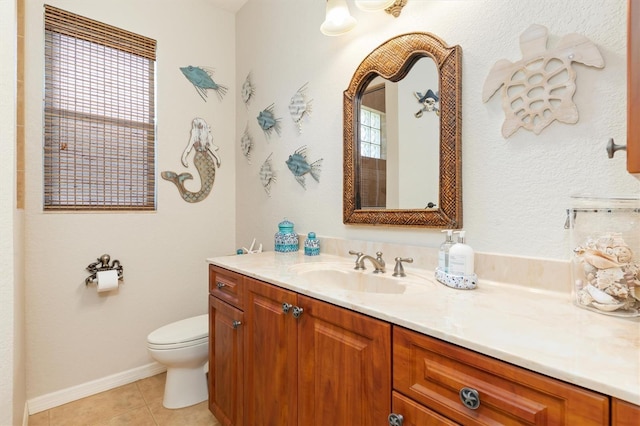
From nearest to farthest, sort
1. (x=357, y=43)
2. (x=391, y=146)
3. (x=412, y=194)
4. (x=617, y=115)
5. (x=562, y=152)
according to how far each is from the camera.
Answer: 1. (x=617, y=115)
2. (x=562, y=152)
3. (x=412, y=194)
4. (x=391, y=146)
5. (x=357, y=43)

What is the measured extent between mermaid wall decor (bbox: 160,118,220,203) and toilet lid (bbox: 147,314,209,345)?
98cm

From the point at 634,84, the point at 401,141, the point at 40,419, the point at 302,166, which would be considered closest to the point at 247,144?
the point at 302,166

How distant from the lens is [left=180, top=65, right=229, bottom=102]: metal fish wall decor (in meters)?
2.43

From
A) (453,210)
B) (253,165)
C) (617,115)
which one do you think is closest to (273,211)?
(253,165)

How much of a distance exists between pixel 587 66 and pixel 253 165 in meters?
2.06

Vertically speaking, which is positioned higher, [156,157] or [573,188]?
[156,157]

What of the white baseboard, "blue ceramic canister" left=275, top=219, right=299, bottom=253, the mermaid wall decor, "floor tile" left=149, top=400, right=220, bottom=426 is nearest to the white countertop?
"blue ceramic canister" left=275, top=219, right=299, bottom=253

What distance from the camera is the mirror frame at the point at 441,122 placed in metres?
1.23

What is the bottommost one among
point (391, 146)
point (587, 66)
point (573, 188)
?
point (573, 188)

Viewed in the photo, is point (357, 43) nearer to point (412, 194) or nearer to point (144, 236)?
point (412, 194)

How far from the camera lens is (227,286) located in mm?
1514

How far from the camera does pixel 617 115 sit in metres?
0.89

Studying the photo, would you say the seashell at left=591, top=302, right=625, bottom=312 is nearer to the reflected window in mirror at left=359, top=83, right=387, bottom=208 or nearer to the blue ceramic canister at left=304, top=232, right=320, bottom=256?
the reflected window in mirror at left=359, top=83, right=387, bottom=208

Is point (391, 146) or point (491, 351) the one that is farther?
point (391, 146)
